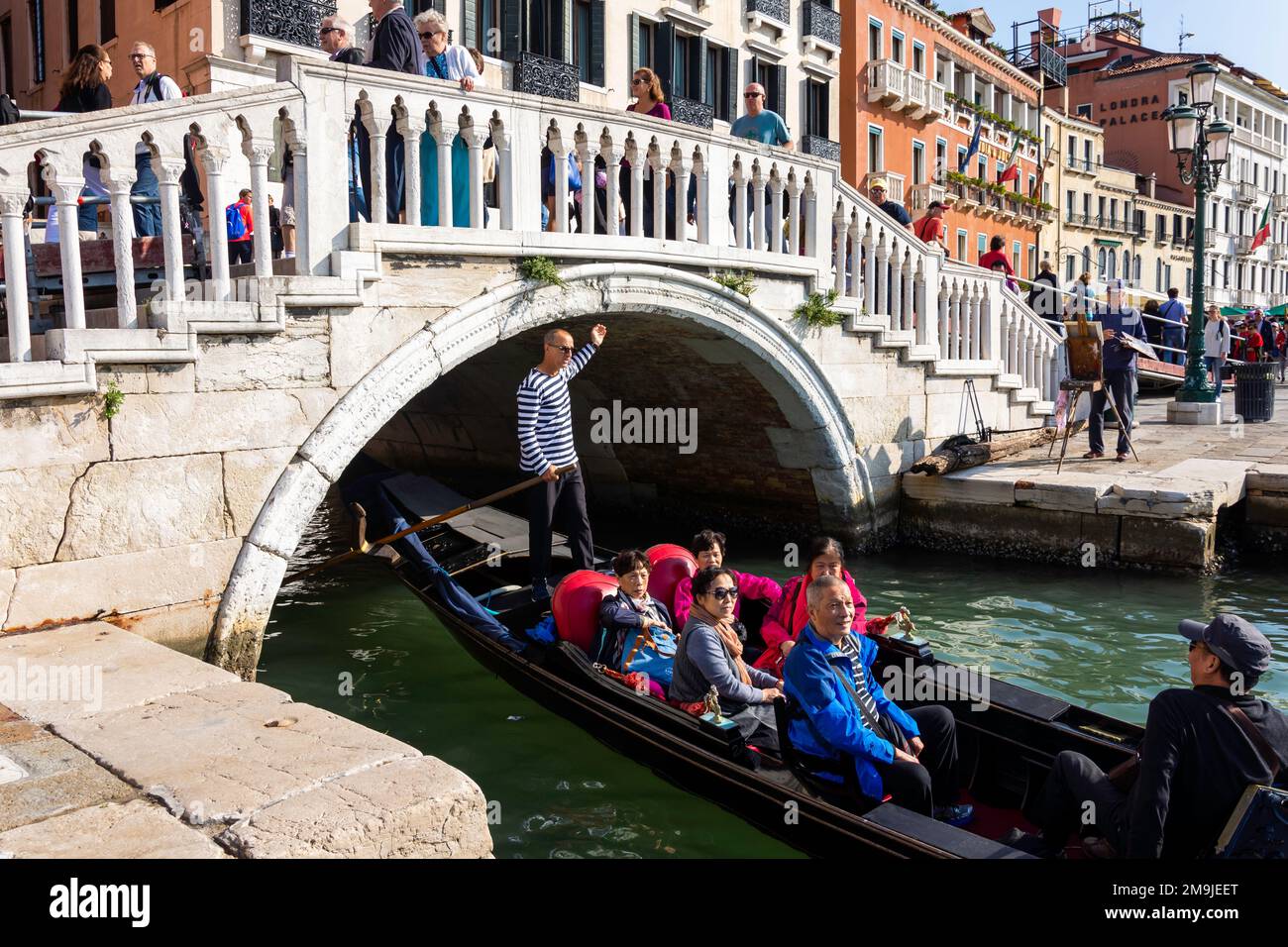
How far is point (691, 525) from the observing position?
28.7 ft

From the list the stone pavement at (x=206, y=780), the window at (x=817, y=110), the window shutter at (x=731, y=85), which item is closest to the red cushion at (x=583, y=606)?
the stone pavement at (x=206, y=780)

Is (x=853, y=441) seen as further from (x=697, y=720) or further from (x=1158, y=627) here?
(x=697, y=720)

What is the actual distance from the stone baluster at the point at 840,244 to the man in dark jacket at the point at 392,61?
10.2 feet

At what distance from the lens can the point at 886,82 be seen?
57.9ft

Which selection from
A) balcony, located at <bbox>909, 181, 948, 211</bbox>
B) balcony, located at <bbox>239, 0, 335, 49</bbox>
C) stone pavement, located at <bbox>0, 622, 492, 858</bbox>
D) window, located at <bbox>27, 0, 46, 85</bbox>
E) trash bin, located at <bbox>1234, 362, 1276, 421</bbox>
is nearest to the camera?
stone pavement, located at <bbox>0, 622, 492, 858</bbox>

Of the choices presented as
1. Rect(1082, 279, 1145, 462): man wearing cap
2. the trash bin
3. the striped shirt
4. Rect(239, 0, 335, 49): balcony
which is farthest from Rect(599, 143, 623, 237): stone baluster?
the trash bin

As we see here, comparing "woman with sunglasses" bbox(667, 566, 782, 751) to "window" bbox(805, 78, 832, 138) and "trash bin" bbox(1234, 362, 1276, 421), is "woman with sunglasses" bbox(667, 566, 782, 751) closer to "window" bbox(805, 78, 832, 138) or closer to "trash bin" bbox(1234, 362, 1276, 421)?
"trash bin" bbox(1234, 362, 1276, 421)

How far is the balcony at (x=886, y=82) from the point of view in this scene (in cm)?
1762

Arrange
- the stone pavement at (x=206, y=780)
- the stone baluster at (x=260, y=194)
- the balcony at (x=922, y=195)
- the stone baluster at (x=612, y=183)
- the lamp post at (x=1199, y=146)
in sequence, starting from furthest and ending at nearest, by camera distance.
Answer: the balcony at (x=922, y=195), the lamp post at (x=1199, y=146), the stone baluster at (x=612, y=183), the stone baluster at (x=260, y=194), the stone pavement at (x=206, y=780)

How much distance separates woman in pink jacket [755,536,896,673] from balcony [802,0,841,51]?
11.6 metres

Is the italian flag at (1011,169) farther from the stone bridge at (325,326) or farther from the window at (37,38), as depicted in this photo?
the window at (37,38)

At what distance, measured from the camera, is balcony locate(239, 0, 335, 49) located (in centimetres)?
740

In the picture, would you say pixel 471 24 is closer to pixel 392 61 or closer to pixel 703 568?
pixel 392 61
